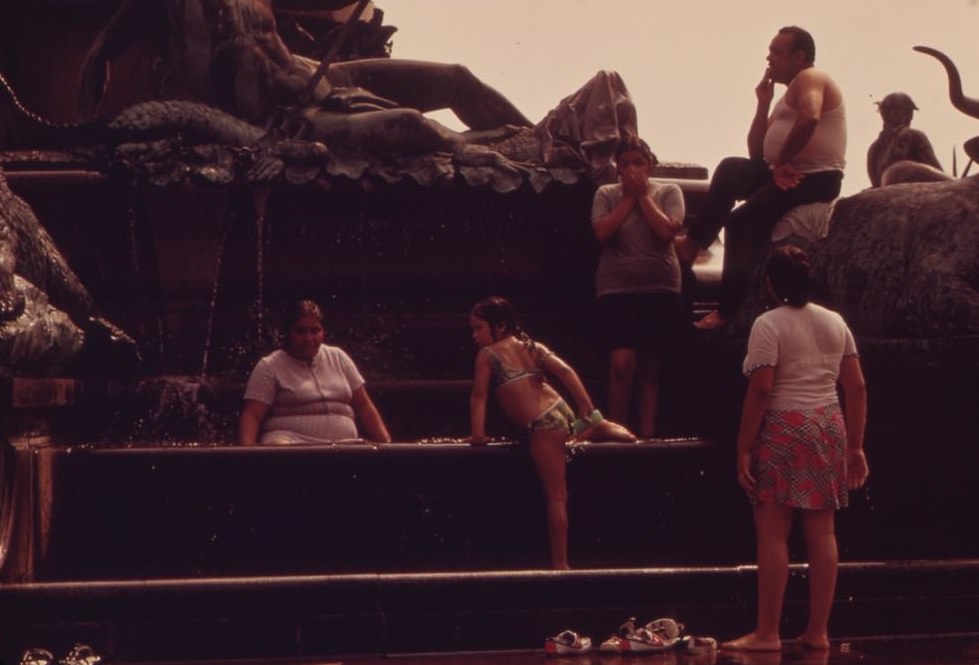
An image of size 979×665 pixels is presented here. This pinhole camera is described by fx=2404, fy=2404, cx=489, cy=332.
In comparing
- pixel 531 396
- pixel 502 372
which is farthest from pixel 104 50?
pixel 531 396

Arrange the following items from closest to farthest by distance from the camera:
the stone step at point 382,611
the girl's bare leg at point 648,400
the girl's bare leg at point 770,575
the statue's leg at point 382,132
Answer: the stone step at point 382,611 < the girl's bare leg at point 770,575 < the girl's bare leg at point 648,400 < the statue's leg at point 382,132

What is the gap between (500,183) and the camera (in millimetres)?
15664

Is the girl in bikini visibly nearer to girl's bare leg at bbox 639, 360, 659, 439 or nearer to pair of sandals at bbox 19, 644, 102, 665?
girl's bare leg at bbox 639, 360, 659, 439

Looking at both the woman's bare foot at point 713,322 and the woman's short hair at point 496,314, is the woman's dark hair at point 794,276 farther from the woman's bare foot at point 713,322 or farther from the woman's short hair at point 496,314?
the woman's bare foot at point 713,322

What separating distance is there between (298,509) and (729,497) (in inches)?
87.0

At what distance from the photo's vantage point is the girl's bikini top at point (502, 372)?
38.3ft

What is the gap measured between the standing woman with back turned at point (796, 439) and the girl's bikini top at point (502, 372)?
71.0 inches

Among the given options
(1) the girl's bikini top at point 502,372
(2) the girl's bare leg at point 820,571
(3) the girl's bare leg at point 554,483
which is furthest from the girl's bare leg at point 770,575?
(1) the girl's bikini top at point 502,372

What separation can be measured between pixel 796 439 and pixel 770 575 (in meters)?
0.58

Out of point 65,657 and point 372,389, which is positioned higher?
point 372,389

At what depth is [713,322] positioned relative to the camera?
14242mm

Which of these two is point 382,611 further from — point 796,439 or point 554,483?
point 796,439

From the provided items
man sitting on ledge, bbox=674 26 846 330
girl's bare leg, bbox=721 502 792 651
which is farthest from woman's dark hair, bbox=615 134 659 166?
girl's bare leg, bbox=721 502 792 651

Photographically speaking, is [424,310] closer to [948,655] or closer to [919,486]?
[919,486]
